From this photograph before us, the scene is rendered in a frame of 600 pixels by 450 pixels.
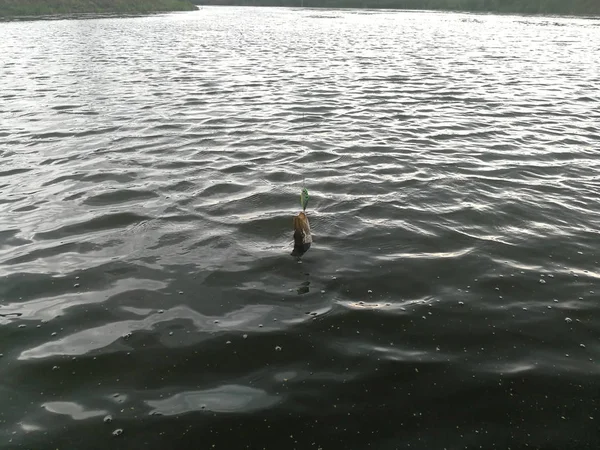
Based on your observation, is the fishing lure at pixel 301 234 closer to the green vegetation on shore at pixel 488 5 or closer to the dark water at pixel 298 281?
the dark water at pixel 298 281

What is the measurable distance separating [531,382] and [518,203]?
5164 mm

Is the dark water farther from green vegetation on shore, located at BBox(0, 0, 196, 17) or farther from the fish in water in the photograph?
green vegetation on shore, located at BBox(0, 0, 196, 17)

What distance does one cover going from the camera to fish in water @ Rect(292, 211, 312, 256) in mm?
6973

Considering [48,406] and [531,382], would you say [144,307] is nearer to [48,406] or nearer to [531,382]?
[48,406]

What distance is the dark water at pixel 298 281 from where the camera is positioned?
441cm

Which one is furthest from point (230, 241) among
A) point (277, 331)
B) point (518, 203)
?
point (518, 203)

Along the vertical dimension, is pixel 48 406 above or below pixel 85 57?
below

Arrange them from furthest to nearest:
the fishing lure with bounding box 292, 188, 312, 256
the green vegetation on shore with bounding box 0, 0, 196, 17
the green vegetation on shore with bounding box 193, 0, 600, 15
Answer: the green vegetation on shore with bounding box 193, 0, 600, 15 → the green vegetation on shore with bounding box 0, 0, 196, 17 → the fishing lure with bounding box 292, 188, 312, 256

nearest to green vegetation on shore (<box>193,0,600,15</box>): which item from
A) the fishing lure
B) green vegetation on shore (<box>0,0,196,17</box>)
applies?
green vegetation on shore (<box>0,0,196,17</box>)

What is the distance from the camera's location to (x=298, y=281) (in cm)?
656

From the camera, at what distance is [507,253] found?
7.33m

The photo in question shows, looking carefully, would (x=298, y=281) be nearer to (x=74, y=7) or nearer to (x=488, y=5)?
(x=74, y=7)

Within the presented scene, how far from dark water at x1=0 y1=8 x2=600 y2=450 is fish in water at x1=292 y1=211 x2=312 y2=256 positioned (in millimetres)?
208

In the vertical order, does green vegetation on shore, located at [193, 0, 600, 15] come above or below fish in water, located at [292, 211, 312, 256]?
above
